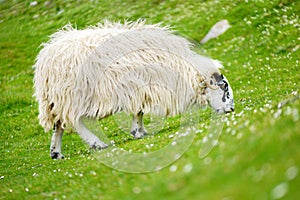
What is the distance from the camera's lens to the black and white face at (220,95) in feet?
43.2

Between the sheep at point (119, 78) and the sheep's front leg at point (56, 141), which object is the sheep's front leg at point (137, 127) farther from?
the sheep's front leg at point (56, 141)

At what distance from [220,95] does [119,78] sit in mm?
2730

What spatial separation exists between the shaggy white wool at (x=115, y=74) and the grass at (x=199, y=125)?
2.51 feet

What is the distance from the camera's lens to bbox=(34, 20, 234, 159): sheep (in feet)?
40.4

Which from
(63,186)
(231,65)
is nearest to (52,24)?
(231,65)

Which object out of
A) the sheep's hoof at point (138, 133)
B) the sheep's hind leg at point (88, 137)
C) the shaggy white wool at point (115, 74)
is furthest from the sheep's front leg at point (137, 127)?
the sheep's hind leg at point (88, 137)

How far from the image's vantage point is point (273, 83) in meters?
16.9

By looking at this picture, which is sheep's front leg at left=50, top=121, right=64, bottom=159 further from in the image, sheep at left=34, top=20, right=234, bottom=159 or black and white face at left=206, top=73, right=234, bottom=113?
black and white face at left=206, top=73, right=234, bottom=113

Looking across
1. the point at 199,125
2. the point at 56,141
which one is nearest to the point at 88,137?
the point at 56,141

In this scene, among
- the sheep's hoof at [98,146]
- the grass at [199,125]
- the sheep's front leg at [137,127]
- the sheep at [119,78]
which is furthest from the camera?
the sheep's front leg at [137,127]

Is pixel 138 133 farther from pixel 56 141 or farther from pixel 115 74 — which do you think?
pixel 56 141

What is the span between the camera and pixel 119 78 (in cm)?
1227

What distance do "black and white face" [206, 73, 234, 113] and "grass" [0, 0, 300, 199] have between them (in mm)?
508

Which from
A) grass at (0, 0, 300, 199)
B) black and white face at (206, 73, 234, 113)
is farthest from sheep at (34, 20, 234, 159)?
grass at (0, 0, 300, 199)
